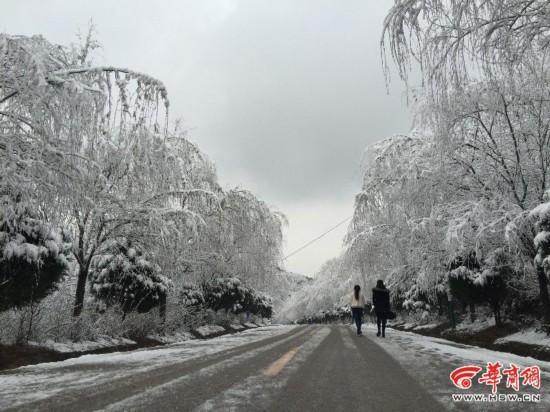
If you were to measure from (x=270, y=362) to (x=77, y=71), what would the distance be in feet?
15.5

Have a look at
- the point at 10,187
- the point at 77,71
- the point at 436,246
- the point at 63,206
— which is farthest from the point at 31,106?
the point at 436,246

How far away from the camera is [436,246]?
524 inches

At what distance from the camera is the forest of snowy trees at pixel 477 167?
5.47m

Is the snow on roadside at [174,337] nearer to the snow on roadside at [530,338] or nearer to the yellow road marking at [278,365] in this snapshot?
the yellow road marking at [278,365]

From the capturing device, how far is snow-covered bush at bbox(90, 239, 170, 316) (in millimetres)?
12523

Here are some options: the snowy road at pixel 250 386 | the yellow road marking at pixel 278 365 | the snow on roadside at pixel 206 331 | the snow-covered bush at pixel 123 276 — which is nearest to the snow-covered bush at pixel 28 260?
the snowy road at pixel 250 386

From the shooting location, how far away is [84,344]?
30.0 feet

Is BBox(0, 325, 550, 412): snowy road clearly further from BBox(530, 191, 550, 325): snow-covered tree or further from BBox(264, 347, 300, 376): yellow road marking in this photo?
BBox(530, 191, 550, 325): snow-covered tree

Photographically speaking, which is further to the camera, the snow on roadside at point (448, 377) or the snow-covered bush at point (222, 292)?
the snow-covered bush at point (222, 292)

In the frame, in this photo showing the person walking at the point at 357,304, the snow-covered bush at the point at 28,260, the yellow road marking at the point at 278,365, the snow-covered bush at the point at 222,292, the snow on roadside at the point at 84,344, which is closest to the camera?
the yellow road marking at the point at 278,365

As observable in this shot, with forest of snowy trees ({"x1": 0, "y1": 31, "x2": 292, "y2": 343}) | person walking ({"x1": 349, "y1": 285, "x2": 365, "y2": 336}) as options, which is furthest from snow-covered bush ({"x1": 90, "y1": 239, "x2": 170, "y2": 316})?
person walking ({"x1": 349, "y1": 285, "x2": 365, "y2": 336})

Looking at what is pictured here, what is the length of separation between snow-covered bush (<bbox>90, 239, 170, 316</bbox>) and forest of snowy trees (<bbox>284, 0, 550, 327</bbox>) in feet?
27.7

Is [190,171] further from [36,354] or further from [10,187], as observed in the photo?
[10,187]

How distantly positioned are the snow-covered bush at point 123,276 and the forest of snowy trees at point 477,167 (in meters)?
8.43
